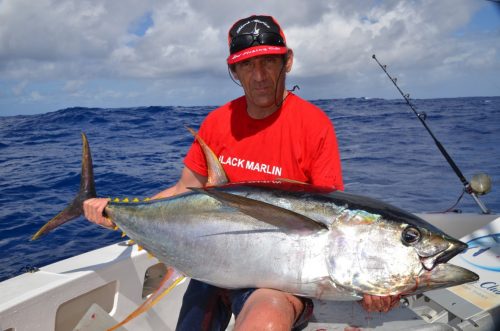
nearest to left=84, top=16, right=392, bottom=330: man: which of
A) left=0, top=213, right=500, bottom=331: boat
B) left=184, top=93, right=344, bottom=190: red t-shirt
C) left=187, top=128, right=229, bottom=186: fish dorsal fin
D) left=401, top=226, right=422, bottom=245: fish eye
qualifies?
left=184, top=93, right=344, bottom=190: red t-shirt

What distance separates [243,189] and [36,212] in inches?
225

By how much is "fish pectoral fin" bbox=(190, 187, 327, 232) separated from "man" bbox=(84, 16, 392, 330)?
1.52 feet

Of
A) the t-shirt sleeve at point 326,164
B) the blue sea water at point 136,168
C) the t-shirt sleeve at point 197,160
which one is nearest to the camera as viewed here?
the t-shirt sleeve at point 326,164

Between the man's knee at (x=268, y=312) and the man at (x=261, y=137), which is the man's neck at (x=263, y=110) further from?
the man's knee at (x=268, y=312)

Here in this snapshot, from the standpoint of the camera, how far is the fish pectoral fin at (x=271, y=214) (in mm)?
1636

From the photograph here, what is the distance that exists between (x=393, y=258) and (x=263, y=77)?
1.15 m

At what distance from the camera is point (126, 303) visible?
2.69 m

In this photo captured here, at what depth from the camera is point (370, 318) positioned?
2135 mm

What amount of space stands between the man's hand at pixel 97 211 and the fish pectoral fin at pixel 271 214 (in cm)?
87

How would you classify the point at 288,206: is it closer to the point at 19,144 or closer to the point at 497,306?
the point at 497,306

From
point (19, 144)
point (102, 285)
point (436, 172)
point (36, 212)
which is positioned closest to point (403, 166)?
point (436, 172)

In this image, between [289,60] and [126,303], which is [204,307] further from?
[289,60]

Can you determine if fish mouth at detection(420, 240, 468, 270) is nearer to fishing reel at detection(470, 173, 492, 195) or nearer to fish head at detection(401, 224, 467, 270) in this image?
fish head at detection(401, 224, 467, 270)

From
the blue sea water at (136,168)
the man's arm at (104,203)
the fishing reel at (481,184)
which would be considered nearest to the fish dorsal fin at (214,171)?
the man's arm at (104,203)
